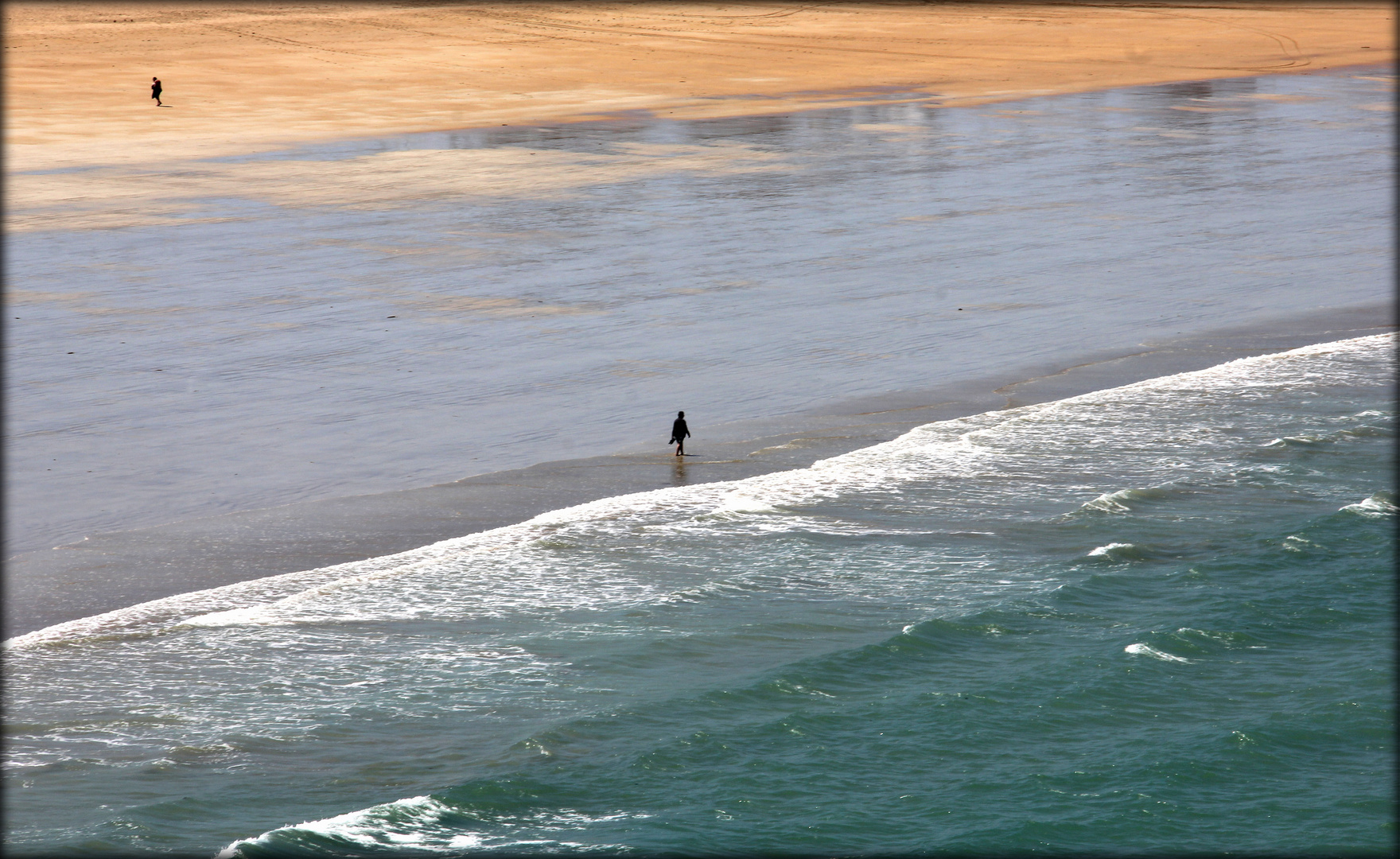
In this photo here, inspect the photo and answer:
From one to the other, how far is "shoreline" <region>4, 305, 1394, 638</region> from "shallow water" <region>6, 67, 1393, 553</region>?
0.41 m

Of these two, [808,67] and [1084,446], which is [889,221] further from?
[808,67]

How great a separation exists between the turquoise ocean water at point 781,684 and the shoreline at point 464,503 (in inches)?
12.4

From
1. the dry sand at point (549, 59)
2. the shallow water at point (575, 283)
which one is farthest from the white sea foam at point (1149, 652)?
the dry sand at point (549, 59)

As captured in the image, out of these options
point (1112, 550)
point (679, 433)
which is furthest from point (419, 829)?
point (1112, 550)

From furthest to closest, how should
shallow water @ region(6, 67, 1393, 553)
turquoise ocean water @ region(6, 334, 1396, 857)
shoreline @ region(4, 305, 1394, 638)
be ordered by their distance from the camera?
shallow water @ region(6, 67, 1393, 553) → shoreline @ region(4, 305, 1394, 638) → turquoise ocean water @ region(6, 334, 1396, 857)

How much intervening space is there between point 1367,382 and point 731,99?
105 feet

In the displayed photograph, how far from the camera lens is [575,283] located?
79.5 feet

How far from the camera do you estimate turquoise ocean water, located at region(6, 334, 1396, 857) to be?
10.0 m

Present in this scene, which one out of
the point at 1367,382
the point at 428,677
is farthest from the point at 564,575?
the point at 1367,382

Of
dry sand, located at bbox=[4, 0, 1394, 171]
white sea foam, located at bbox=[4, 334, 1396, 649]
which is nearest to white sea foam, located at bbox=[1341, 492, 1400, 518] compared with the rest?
white sea foam, located at bbox=[4, 334, 1396, 649]

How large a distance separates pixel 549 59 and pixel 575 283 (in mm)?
35268

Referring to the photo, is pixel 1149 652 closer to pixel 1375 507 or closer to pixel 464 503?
pixel 1375 507

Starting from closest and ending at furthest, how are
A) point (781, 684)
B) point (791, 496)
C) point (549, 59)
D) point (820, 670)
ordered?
point (781, 684), point (820, 670), point (791, 496), point (549, 59)

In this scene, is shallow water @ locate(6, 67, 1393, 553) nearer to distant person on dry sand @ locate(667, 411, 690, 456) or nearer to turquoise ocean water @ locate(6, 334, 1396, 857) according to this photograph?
distant person on dry sand @ locate(667, 411, 690, 456)
